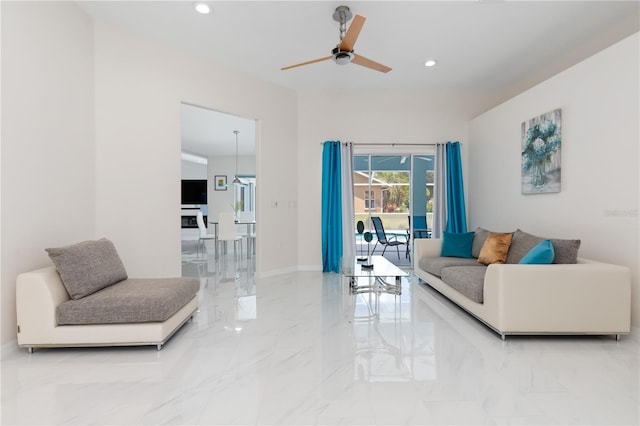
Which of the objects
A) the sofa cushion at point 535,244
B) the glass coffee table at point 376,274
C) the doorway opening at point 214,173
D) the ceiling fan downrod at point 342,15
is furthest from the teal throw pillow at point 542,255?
the doorway opening at point 214,173

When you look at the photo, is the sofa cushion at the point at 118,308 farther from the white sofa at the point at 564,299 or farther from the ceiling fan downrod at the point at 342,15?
the ceiling fan downrod at the point at 342,15

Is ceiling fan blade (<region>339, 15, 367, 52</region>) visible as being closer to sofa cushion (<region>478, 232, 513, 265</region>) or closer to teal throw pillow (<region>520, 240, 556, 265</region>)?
teal throw pillow (<region>520, 240, 556, 265</region>)

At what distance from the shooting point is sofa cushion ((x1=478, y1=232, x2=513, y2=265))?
3.84 meters

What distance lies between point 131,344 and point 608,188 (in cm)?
421

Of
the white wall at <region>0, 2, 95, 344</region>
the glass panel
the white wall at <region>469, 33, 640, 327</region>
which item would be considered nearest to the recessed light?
the white wall at <region>0, 2, 95, 344</region>

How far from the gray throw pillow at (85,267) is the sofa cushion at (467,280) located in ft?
10.3

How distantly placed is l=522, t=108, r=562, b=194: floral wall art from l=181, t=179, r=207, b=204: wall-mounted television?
9.32 m

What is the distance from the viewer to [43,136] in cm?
288

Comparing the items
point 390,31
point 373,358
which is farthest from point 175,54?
point 373,358

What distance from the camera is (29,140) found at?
273 cm

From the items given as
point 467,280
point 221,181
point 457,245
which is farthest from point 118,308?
point 221,181

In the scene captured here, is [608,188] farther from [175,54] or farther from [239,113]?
[175,54]

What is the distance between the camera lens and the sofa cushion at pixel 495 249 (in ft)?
12.6

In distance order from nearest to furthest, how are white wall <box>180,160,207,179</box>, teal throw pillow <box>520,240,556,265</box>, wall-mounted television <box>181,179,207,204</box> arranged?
teal throw pillow <box>520,240,556,265</box>, wall-mounted television <box>181,179,207,204</box>, white wall <box>180,160,207,179</box>
